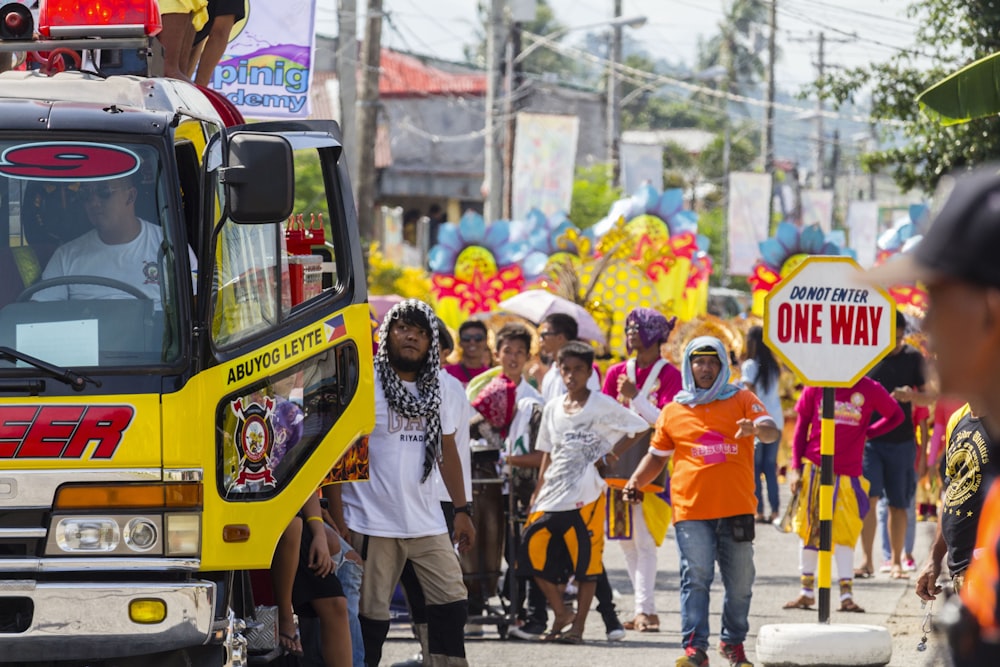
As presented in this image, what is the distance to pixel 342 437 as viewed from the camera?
6.73 m

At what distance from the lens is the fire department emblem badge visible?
6059 mm

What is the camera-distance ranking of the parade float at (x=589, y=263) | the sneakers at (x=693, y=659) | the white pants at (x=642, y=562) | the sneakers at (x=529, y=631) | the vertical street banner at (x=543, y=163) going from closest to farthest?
1. the sneakers at (x=693, y=659)
2. the sneakers at (x=529, y=631)
3. the white pants at (x=642, y=562)
4. the parade float at (x=589, y=263)
5. the vertical street banner at (x=543, y=163)

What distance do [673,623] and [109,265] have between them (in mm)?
6249

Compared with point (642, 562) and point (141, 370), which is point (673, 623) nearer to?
point (642, 562)

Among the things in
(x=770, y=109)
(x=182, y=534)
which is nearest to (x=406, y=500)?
(x=182, y=534)

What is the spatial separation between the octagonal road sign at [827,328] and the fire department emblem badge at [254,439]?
3793 millimetres

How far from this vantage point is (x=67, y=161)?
597cm

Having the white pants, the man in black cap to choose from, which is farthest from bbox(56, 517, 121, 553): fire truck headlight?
the white pants

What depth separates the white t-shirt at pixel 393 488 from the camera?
25.8ft

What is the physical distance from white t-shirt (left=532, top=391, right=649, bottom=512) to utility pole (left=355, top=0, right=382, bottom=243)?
12.3m

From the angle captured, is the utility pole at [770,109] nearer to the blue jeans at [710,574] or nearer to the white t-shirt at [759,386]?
the white t-shirt at [759,386]

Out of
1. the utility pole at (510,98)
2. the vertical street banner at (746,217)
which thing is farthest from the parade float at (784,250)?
the vertical street banner at (746,217)

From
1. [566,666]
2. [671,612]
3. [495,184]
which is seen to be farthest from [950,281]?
[495,184]

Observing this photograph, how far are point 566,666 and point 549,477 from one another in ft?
4.11
